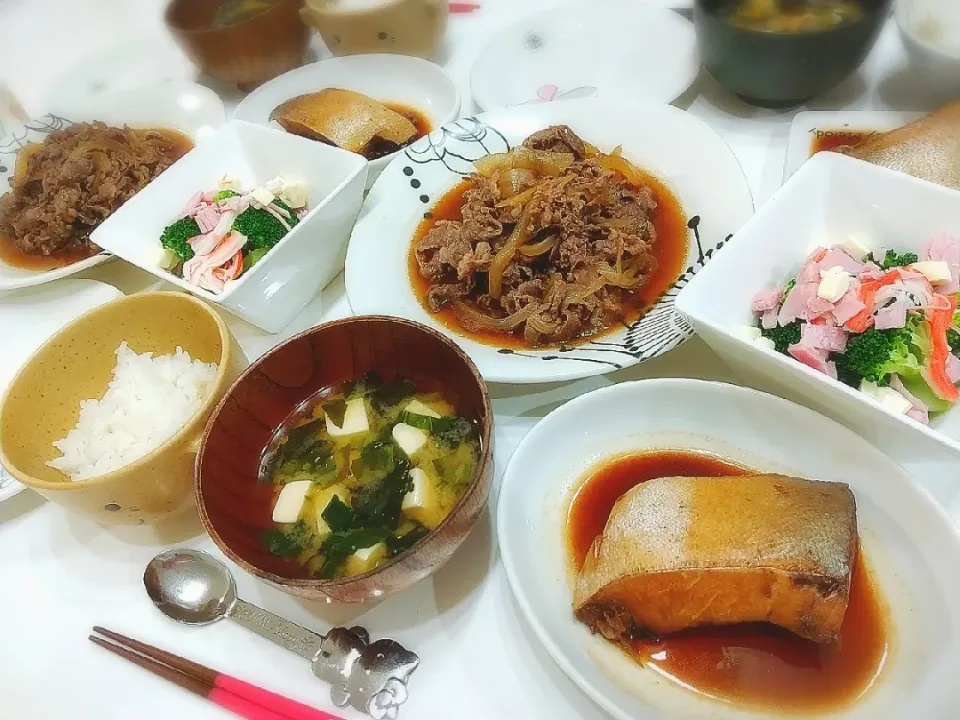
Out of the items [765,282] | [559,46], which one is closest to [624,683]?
[765,282]

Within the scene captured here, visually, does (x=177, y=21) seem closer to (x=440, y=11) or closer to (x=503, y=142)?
(x=440, y=11)

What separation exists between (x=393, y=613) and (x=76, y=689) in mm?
661

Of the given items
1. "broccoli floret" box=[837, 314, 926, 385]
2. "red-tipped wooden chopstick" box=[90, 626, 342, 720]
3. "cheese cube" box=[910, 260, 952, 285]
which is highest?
"cheese cube" box=[910, 260, 952, 285]

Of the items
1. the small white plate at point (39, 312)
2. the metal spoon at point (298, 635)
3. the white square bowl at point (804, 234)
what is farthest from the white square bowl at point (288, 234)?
the white square bowl at point (804, 234)

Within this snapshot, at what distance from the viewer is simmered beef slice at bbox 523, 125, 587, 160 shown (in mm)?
2076

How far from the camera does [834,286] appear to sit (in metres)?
1.46

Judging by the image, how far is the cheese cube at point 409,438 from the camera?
4.79ft

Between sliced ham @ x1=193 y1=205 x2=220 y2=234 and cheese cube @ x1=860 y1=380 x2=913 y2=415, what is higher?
sliced ham @ x1=193 y1=205 x2=220 y2=234

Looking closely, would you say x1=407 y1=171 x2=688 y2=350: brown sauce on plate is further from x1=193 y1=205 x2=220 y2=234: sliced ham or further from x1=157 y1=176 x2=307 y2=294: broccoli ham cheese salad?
x1=193 y1=205 x2=220 y2=234: sliced ham

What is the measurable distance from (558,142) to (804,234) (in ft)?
2.49

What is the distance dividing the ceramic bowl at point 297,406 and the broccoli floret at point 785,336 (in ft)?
2.24

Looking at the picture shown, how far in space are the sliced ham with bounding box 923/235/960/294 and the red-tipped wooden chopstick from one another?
1536 mm

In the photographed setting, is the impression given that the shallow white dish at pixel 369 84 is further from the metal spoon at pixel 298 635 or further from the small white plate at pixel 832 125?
the metal spoon at pixel 298 635

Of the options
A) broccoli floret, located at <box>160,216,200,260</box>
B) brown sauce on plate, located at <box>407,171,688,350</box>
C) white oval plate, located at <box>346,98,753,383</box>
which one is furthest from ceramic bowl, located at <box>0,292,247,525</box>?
brown sauce on plate, located at <box>407,171,688,350</box>
